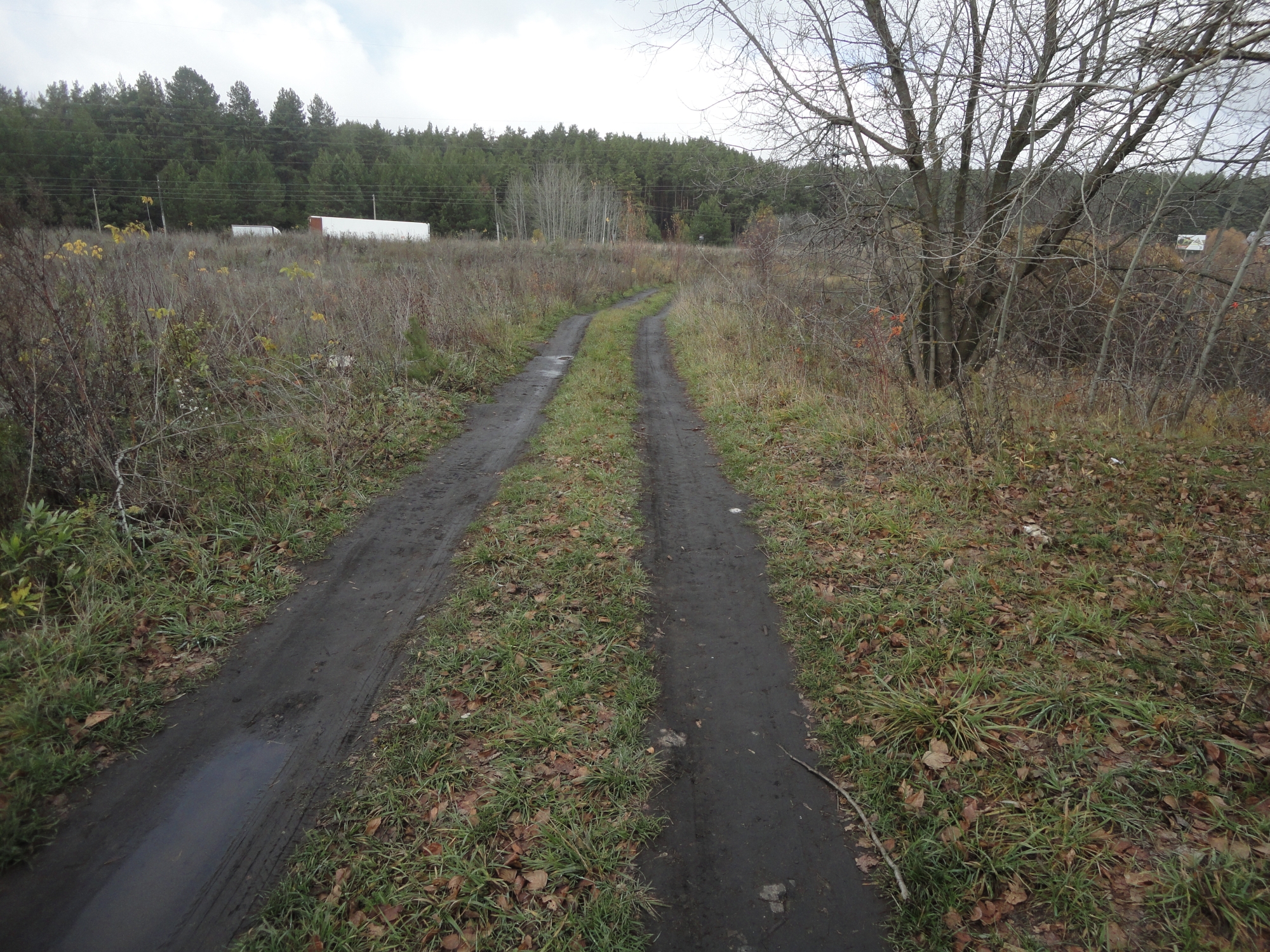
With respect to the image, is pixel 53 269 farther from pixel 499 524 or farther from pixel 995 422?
pixel 995 422

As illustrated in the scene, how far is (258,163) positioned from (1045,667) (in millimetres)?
62101

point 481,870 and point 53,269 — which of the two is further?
point 53,269

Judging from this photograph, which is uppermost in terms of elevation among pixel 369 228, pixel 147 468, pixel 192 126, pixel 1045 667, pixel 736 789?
pixel 192 126

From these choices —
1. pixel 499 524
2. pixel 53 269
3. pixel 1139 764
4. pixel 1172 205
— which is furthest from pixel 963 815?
pixel 53 269

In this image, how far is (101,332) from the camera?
602 centimetres

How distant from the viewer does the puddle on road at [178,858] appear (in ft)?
7.90

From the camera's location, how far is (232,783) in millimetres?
3131

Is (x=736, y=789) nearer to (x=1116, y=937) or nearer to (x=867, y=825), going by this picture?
(x=867, y=825)

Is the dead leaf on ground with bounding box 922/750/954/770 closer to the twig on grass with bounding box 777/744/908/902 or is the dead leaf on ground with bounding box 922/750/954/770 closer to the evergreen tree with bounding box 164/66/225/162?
the twig on grass with bounding box 777/744/908/902

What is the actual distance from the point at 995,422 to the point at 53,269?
9980mm

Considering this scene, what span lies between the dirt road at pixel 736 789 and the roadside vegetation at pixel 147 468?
9.52ft

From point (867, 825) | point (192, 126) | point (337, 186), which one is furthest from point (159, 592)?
point (192, 126)

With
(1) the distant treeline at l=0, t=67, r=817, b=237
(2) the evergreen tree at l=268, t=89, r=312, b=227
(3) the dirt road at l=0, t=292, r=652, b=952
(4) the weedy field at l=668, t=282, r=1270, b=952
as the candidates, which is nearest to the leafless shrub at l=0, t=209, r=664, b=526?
(3) the dirt road at l=0, t=292, r=652, b=952

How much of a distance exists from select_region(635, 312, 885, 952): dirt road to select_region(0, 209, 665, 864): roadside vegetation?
290 centimetres
